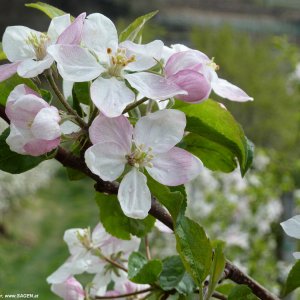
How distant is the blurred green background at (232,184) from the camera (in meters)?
2.55

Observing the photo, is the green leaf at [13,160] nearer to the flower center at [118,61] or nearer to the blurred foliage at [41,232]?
the flower center at [118,61]

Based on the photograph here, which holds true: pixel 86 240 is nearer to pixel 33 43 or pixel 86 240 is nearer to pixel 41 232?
pixel 33 43

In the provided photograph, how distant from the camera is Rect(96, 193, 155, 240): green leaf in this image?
620 millimetres

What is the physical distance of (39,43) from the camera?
0.54m

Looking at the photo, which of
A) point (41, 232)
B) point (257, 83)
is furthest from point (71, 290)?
point (257, 83)

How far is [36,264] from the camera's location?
491 centimetres

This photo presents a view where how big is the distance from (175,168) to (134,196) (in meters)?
0.04

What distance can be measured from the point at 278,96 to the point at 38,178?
8.35 ft

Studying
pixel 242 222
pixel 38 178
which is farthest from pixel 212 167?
pixel 38 178

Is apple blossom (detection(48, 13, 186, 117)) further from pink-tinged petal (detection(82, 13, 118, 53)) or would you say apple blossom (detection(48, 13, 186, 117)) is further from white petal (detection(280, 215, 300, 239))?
white petal (detection(280, 215, 300, 239))

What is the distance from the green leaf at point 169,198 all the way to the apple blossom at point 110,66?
0.24 ft

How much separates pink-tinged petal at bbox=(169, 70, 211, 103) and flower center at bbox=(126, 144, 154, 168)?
51 mm

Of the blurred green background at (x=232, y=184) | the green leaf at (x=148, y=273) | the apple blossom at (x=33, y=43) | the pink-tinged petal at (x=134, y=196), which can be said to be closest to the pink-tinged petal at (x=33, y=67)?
the apple blossom at (x=33, y=43)

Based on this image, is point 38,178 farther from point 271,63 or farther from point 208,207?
point 208,207
